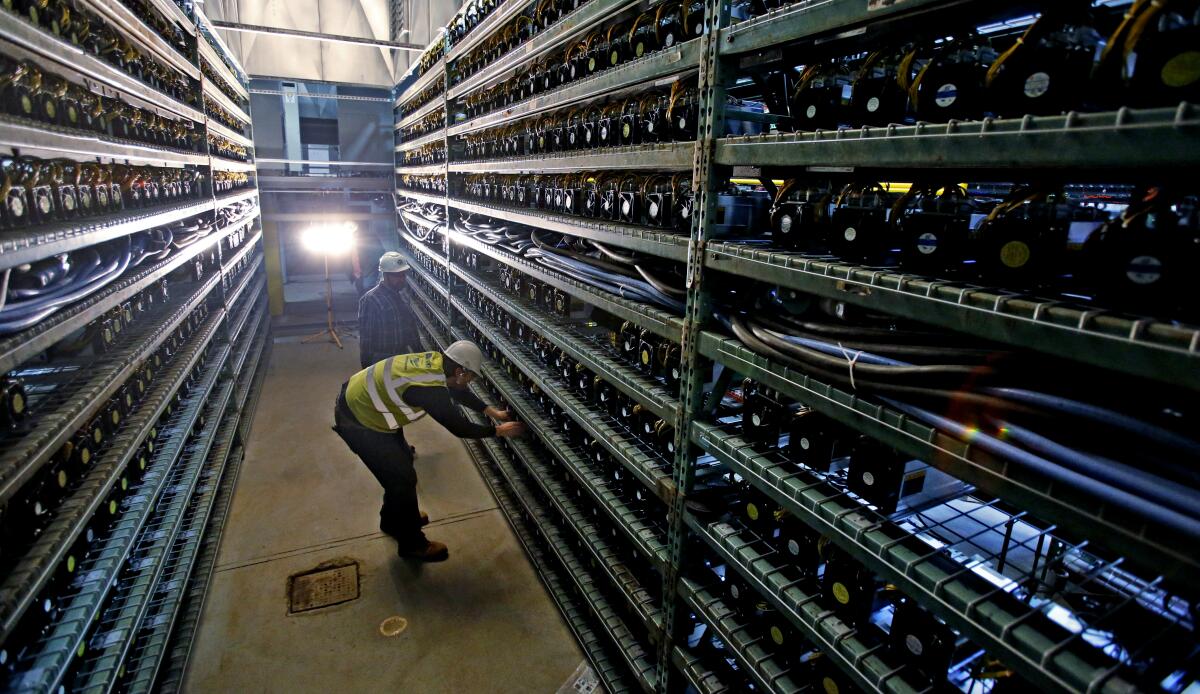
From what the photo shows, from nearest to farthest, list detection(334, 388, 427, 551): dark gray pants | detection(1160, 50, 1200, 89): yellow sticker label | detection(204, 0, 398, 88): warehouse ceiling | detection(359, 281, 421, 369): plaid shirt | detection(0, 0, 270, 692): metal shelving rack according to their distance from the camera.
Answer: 1. detection(1160, 50, 1200, 89): yellow sticker label
2. detection(0, 0, 270, 692): metal shelving rack
3. detection(334, 388, 427, 551): dark gray pants
4. detection(359, 281, 421, 369): plaid shirt
5. detection(204, 0, 398, 88): warehouse ceiling

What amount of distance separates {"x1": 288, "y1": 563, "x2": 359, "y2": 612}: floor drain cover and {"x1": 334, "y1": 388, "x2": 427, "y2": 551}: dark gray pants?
1.01ft

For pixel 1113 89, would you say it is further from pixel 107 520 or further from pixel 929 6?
pixel 107 520

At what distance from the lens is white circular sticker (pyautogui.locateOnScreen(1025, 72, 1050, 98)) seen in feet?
3.65

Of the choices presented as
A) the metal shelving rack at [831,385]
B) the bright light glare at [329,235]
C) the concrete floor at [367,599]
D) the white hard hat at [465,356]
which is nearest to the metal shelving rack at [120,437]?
the concrete floor at [367,599]

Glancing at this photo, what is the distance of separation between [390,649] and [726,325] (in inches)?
84.9

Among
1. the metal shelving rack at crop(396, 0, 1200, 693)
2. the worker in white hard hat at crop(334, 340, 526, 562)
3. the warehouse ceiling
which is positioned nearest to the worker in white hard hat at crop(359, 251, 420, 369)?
the worker in white hard hat at crop(334, 340, 526, 562)

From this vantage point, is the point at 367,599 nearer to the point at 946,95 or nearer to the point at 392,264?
the point at 392,264

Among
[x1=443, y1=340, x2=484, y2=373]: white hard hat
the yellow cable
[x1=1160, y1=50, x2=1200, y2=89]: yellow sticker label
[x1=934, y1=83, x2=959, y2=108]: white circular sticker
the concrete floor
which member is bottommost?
the concrete floor

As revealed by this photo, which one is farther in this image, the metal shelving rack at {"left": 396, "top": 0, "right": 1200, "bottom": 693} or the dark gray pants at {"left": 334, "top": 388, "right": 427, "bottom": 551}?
the dark gray pants at {"left": 334, "top": 388, "right": 427, "bottom": 551}

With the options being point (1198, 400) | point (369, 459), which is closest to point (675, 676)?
point (1198, 400)

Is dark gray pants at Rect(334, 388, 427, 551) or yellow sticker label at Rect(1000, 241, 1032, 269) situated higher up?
yellow sticker label at Rect(1000, 241, 1032, 269)

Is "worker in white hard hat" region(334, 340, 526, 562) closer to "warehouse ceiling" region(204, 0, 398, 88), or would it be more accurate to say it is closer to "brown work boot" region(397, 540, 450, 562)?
"brown work boot" region(397, 540, 450, 562)

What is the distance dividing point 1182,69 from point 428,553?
344cm

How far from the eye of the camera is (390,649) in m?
2.79
